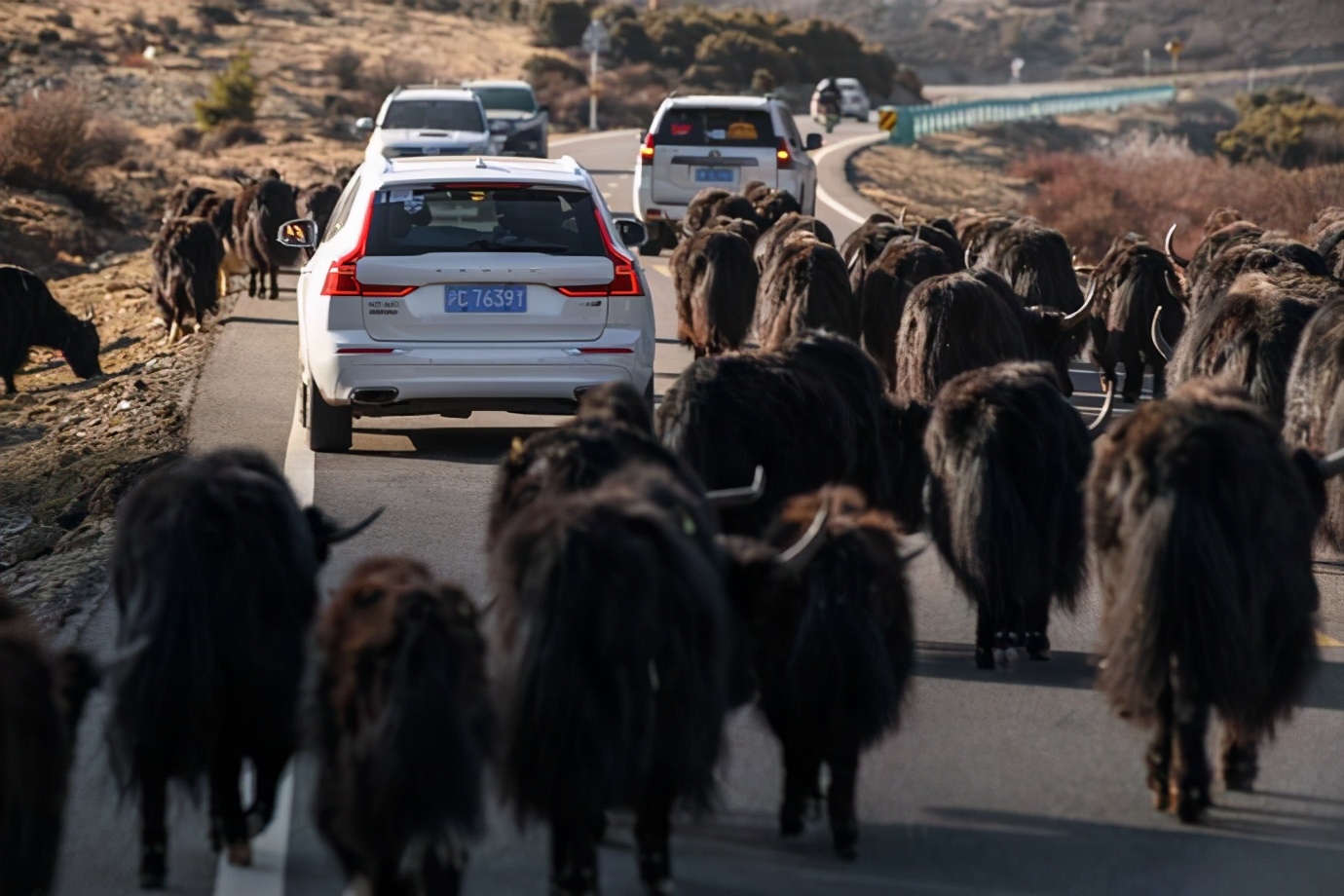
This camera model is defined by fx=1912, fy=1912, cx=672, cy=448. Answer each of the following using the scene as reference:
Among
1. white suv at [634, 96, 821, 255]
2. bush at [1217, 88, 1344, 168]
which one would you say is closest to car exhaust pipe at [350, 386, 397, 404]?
white suv at [634, 96, 821, 255]

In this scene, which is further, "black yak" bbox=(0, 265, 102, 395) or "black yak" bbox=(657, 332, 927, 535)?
"black yak" bbox=(0, 265, 102, 395)

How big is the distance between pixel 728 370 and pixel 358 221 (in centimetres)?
413

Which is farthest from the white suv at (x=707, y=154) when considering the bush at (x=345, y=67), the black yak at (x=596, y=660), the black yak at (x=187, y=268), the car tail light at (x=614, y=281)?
the bush at (x=345, y=67)

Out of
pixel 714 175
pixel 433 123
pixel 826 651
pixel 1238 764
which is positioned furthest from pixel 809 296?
pixel 433 123

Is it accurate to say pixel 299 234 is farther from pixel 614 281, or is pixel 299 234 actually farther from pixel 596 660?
pixel 596 660

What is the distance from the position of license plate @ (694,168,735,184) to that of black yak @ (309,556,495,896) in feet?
58.0

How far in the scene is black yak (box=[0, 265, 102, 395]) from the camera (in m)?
16.0

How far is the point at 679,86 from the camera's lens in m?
65.3

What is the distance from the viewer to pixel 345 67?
59219 mm

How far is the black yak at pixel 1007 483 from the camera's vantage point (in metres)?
6.67

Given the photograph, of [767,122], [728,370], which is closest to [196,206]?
[767,122]

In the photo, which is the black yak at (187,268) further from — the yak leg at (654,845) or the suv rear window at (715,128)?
the yak leg at (654,845)

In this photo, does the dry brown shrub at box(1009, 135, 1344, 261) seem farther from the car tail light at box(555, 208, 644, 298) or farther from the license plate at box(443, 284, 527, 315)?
the license plate at box(443, 284, 527, 315)

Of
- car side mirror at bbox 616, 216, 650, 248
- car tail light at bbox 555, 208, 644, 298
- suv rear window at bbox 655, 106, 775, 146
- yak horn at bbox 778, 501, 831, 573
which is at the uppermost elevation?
suv rear window at bbox 655, 106, 775, 146
